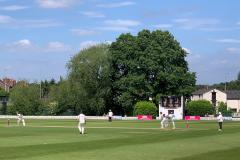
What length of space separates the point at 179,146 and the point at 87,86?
85943mm

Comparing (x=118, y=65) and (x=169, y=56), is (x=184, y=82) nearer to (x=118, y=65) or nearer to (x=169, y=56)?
(x=169, y=56)

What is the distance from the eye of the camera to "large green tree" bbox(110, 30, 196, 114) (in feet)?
363

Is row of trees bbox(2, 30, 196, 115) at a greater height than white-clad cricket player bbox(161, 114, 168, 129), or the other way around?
row of trees bbox(2, 30, 196, 115)

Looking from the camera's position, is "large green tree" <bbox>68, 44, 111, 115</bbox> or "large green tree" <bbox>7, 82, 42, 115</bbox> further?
"large green tree" <bbox>7, 82, 42, 115</bbox>

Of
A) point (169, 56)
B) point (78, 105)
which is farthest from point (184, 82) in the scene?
point (78, 105)

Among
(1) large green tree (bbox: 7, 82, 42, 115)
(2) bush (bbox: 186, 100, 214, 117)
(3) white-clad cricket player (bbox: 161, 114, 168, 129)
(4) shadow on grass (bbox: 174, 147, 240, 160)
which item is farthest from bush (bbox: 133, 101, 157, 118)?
(4) shadow on grass (bbox: 174, 147, 240, 160)

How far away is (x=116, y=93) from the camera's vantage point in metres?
118

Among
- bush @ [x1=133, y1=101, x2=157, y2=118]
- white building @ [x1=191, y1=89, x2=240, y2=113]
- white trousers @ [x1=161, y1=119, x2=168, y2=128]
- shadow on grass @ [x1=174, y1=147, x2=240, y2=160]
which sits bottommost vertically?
shadow on grass @ [x1=174, y1=147, x2=240, y2=160]

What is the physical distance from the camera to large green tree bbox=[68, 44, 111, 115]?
114938 millimetres

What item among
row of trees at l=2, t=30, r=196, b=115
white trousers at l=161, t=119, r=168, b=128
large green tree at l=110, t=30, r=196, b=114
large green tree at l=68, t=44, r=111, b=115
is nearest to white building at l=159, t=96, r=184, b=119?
row of trees at l=2, t=30, r=196, b=115

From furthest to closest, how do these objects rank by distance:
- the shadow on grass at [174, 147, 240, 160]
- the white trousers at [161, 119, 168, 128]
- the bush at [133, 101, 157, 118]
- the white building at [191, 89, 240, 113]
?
the white building at [191, 89, 240, 113] < the bush at [133, 101, 157, 118] < the white trousers at [161, 119, 168, 128] < the shadow on grass at [174, 147, 240, 160]

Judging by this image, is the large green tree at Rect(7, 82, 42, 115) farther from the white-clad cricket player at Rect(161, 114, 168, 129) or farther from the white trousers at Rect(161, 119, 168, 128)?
the white-clad cricket player at Rect(161, 114, 168, 129)

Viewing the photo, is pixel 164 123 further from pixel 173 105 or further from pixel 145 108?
pixel 173 105

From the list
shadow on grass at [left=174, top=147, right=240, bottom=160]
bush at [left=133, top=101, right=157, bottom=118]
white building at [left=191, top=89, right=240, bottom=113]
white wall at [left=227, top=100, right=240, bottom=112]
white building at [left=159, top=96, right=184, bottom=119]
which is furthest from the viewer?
white wall at [left=227, top=100, right=240, bottom=112]
